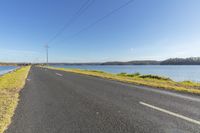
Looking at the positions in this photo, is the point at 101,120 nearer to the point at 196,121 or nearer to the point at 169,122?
the point at 169,122

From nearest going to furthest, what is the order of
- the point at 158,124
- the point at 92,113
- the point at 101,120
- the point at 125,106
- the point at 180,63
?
1. the point at 158,124
2. the point at 101,120
3. the point at 92,113
4. the point at 125,106
5. the point at 180,63

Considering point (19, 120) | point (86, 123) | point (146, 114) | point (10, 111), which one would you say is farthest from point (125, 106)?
point (10, 111)

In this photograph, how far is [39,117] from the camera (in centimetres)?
479

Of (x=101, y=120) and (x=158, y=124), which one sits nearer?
(x=158, y=124)

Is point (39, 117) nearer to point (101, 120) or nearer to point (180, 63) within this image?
point (101, 120)

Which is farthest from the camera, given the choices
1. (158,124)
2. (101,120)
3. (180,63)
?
(180,63)

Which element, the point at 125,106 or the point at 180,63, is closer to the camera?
the point at 125,106

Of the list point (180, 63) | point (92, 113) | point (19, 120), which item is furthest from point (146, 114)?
point (180, 63)

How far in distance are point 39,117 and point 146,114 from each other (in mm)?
3302

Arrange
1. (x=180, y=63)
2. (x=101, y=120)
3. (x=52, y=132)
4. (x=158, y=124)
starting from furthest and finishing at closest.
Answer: (x=180, y=63) < (x=101, y=120) < (x=158, y=124) < (x=52, y=132)

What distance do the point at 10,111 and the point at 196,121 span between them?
586cm

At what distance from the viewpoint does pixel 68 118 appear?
15.3ft

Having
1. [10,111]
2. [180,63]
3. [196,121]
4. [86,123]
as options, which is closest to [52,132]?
[86,123]

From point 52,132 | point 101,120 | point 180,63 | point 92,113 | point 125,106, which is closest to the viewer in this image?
point 52,132
